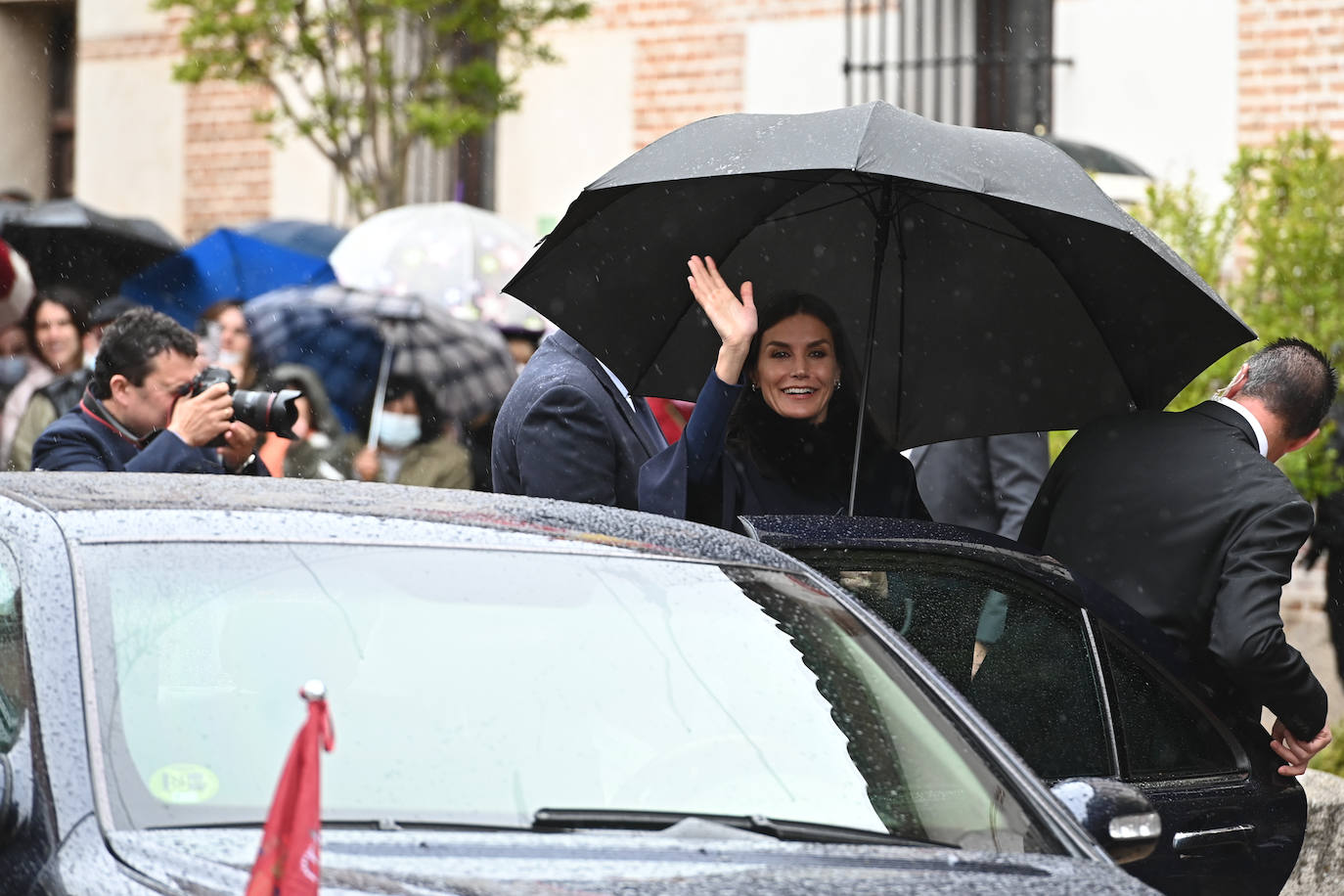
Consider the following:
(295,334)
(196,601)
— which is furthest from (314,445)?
(196,601)

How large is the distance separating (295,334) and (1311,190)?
5104 mm

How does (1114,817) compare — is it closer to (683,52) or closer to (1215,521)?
(1215,521)

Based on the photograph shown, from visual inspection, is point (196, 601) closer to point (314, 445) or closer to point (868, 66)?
point (314, 445)

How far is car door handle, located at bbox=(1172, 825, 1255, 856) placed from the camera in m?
3.74

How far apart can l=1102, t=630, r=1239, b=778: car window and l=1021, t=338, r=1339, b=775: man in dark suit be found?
0.26 m

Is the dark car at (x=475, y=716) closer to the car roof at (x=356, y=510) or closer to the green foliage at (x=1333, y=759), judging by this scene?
the car roof at (x=356, y=510)

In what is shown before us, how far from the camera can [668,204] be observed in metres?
4.98

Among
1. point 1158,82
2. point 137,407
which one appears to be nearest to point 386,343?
point 137,407

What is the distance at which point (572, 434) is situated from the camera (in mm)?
4832

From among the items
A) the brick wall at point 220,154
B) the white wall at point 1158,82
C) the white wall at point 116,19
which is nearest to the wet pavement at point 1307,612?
the white wall at point 1158,82

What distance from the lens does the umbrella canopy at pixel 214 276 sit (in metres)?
11.4

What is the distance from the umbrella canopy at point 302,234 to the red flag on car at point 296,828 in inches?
412

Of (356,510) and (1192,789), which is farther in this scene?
(1192,789)

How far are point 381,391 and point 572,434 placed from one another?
5.61 meters
